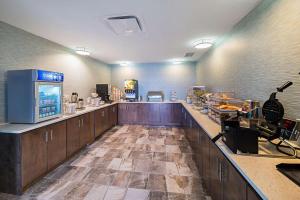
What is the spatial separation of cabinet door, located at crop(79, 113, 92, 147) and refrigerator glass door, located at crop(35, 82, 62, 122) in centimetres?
68

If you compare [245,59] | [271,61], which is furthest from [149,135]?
→ [271,61]

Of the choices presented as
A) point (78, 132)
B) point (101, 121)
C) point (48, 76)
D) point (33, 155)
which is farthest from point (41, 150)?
point (101, 121)

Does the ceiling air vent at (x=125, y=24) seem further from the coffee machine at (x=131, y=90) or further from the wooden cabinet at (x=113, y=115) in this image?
the coffee machine at (x=131, y=90)

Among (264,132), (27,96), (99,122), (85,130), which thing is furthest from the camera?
(99,122)

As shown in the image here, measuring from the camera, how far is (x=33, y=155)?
2.08 metres

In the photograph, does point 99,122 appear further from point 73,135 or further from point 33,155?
point 33,155

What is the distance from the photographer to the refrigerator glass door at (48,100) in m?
2.24

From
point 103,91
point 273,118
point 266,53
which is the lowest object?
point 273,118

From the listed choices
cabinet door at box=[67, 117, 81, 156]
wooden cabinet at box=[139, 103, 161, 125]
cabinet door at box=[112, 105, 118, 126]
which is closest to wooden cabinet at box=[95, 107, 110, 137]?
cabinet door at box=[112, 105, 118, 126]

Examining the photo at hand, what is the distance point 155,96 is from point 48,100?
3.81 meters

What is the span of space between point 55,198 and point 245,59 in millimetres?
2988

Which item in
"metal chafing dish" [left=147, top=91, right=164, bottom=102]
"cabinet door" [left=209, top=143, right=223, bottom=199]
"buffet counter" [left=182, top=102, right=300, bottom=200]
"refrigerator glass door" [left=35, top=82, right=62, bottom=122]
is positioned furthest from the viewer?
"metal chafing dish" [left=147, top=91, right=164, bottom=102]

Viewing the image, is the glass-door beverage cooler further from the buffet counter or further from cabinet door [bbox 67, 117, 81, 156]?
the buffet counter

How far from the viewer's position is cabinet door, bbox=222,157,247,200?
0.95 m
